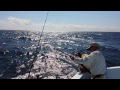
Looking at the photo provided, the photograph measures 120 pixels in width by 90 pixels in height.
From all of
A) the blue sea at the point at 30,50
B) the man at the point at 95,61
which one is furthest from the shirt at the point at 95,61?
the blue sea at the point at 30,50

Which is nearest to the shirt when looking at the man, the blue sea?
the man

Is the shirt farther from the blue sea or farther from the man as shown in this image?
the blue sea

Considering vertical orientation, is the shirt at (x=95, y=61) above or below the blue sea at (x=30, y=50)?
above

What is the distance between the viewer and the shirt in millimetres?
3656

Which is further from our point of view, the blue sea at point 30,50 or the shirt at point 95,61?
the blue sea at point 30,50

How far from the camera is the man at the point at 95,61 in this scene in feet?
12.0

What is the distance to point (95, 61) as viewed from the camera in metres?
3.69

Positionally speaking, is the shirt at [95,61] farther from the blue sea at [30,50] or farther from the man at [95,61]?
the blue sea at [30,50]
